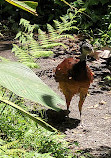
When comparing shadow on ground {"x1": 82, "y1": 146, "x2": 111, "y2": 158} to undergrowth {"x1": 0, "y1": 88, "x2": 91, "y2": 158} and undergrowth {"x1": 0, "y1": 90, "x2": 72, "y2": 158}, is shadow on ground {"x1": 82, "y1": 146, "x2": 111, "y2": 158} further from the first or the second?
Result: undergrowth {"x1": 0, "y1": 90, "x2": 72, "y2": 158}

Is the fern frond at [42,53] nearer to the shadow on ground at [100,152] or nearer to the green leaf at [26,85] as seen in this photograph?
the shadow on ground at [100,152]

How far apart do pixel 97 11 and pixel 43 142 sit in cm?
560

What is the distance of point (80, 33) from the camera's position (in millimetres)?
7680

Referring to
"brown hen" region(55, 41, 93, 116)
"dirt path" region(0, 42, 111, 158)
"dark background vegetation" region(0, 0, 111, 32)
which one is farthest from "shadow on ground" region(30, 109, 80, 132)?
"dark background vegetation" region(0, 0, 111, 32)

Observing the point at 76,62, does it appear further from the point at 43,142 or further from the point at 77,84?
the point at 43,142

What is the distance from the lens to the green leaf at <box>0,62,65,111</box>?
423 millimetres

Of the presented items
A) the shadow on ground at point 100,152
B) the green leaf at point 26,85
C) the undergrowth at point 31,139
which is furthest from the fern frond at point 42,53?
the green leaf at point 26,85

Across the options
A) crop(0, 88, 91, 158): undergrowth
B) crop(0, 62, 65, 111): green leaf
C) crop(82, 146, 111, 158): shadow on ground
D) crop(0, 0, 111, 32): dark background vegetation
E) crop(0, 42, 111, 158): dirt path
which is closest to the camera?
crop(0, 62, 65, 111): green leaf

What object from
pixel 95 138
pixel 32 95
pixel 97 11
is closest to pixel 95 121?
pixel 95 138

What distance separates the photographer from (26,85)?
451 mm

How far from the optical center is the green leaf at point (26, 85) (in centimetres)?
42

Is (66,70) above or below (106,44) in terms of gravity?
above

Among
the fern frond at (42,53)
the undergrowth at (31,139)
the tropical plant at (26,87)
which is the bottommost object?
the undergrowth at (31,139)

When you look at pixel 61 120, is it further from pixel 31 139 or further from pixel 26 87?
pixel 26 87
